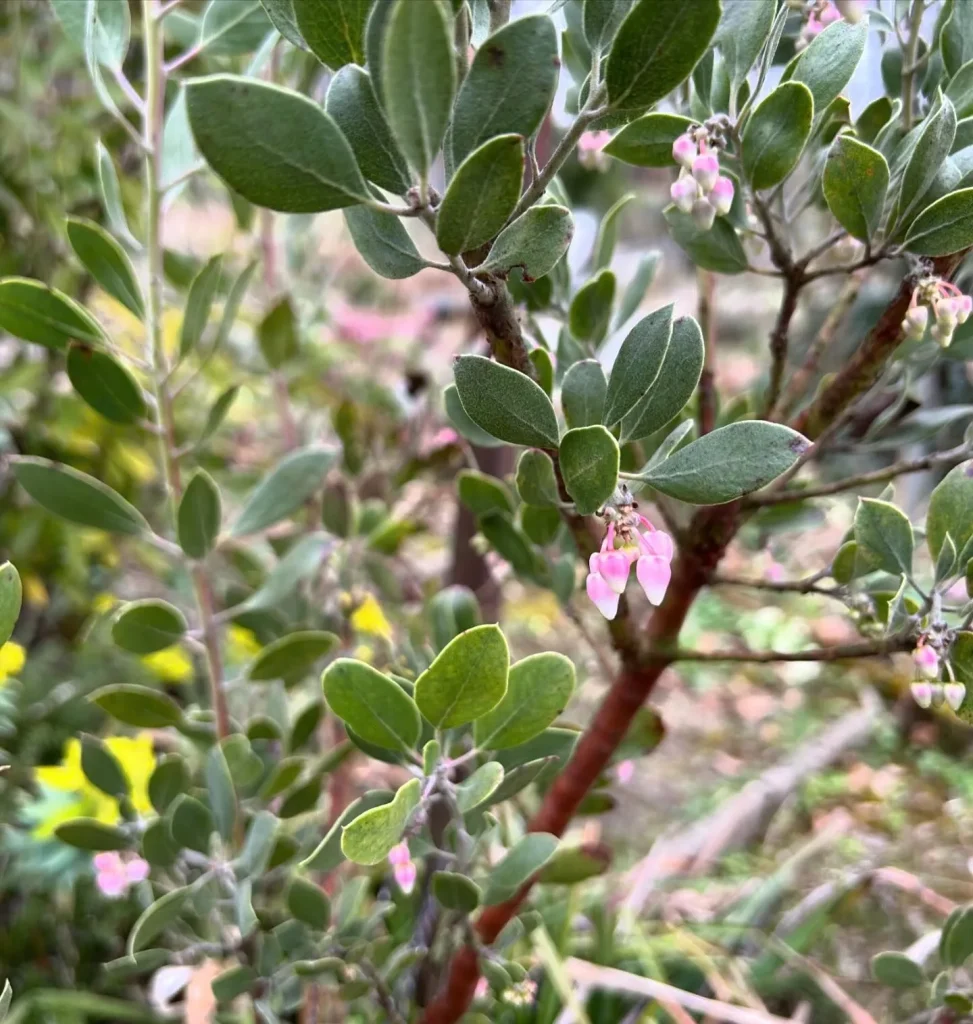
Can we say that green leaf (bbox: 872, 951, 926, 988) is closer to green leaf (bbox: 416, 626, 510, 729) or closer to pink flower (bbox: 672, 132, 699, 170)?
green leaf (bbox: 416, 626, 510, 729)

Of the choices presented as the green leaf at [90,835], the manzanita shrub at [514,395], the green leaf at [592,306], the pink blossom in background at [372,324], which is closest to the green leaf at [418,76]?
the manzanita shrub at [514,395]

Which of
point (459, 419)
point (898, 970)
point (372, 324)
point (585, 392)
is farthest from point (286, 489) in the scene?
point (372, 324)

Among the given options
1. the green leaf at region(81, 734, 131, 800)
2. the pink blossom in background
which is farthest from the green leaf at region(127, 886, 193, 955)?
the pink blossom in background

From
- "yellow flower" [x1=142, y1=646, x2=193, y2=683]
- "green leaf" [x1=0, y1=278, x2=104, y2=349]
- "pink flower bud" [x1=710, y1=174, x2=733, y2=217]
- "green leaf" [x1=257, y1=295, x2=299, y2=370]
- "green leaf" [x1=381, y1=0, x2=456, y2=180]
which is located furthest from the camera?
"yellow flower" [x1=142, y1=646, x2=193, y2=683]

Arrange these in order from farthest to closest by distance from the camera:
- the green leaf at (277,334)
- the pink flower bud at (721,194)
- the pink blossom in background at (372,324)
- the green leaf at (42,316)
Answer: the pink blossom in background at (372,324) → the green leaf at (277,334) → the green leaf at (42,316) → the pink flower bud at (721,194)

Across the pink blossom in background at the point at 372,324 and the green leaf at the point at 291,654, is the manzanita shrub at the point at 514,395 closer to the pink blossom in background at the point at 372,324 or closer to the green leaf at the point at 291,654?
the green leaf at the point at 291,654

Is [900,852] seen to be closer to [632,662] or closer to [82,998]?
[632,662]
